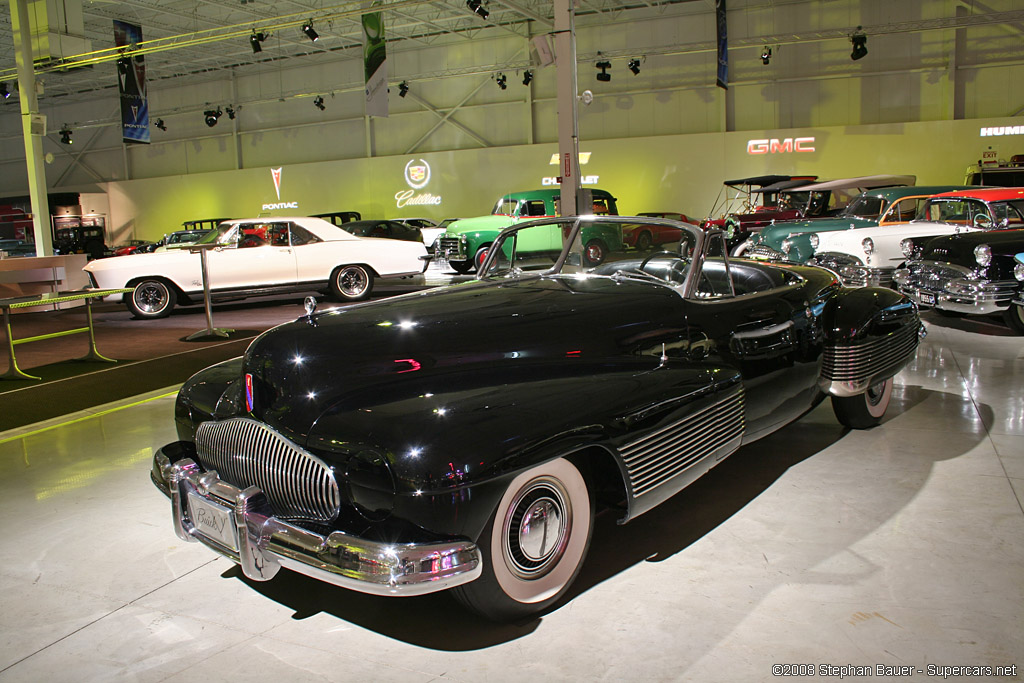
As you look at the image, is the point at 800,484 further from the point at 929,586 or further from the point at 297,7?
the point at 297,7

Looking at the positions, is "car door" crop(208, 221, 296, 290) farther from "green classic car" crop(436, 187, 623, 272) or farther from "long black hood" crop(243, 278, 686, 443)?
"long black hood" crop(243, 278, 686, 443)

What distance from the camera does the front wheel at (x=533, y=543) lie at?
2.37 meters

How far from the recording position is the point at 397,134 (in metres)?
24.8

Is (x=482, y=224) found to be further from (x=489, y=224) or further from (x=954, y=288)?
(x=954, y=288)

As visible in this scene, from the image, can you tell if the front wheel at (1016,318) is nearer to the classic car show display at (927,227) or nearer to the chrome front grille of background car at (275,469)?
the classic car show display at (927,227)

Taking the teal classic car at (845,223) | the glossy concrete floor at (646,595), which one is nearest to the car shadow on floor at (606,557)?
the glossy concrete floor at (646,595)

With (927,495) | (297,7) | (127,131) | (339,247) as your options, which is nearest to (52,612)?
(927,495)

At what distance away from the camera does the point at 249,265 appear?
1135cm

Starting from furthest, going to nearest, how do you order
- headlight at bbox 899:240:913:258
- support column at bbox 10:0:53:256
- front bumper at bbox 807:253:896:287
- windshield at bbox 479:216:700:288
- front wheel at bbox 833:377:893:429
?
1. support column at bbox 10:0:53:256
2. headlight at bbox 899:240:913:258
3. front bumper at bbox 807:253:896:287
4. front wheel at bbox 833:377:893:429
5. windshield at bbox 479:216:700:288

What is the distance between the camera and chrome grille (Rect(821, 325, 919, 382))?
4.03 meters

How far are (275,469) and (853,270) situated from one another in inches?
234

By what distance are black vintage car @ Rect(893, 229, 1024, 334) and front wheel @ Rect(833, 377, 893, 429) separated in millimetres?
3523

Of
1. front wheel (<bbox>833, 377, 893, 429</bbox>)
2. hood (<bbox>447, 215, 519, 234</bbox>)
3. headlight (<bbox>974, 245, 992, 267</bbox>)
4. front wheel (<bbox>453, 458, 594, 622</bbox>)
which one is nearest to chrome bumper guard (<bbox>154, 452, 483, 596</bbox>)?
front wheel (<bbox>453, 458, 594, 622</bbox>)

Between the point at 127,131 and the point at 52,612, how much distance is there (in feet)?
47.5
